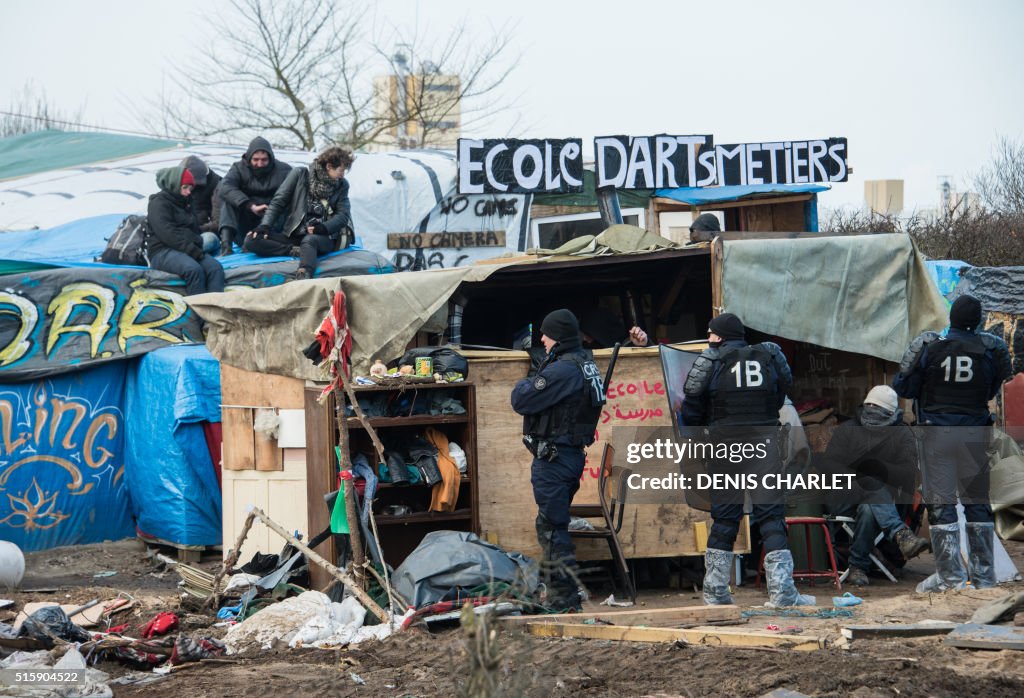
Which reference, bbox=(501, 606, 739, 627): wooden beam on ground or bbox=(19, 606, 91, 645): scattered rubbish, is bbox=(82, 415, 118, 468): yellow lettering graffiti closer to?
bbox=(19, 606, 91, 645): scattered rubbish

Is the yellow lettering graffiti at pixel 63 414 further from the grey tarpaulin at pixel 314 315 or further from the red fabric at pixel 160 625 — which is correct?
the red fabric at pixel 160 625

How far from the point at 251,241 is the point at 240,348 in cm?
456

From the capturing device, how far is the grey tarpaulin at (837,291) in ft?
32.5

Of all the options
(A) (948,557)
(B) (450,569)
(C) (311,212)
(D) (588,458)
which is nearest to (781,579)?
(A) (948,557)

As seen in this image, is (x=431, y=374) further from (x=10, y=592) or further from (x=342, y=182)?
(x=342, y=182)

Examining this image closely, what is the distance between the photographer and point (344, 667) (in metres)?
7.00

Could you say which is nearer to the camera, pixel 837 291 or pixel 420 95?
pixel 837 291

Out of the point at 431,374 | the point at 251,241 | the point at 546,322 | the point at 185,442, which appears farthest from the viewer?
the point at 251,241

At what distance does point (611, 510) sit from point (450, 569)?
1716 millimetres

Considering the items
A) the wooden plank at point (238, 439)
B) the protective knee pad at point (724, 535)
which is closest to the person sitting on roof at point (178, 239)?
the wooden plank at point (238, 439)

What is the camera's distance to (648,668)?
21.7 ft

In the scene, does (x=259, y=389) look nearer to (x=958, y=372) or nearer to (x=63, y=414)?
(x=63, y=414)

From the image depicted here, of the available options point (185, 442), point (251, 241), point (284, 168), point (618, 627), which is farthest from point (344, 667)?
point (284, 168)

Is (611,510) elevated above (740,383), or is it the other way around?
(740,383)
